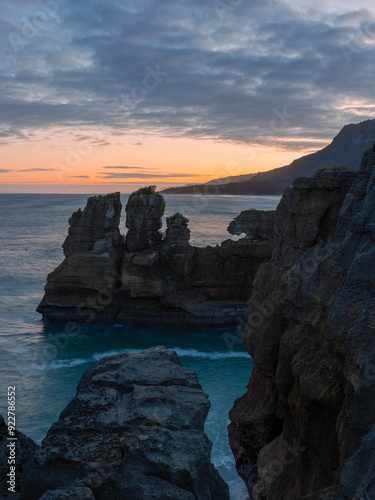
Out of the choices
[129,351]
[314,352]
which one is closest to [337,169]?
[314,352]

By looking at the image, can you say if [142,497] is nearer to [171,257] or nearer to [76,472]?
[76,472]

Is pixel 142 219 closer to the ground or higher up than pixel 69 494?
higher up

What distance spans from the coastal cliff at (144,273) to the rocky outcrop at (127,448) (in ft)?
112

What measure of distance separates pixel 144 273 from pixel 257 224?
46.1 ft

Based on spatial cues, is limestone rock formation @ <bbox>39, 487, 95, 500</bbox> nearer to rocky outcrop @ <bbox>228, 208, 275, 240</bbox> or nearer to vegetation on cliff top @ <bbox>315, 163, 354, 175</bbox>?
vegetation on cliff top @ <bbox>315, 163, 354, 175</bbox>

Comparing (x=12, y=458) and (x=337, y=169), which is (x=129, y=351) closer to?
(x=337, y=169)

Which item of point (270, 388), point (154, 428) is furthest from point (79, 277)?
point (154, 428)

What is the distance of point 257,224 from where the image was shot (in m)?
48.2

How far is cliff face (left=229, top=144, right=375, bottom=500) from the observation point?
9.34 meters

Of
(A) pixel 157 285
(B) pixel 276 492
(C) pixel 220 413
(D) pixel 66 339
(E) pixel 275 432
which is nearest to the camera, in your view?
(B) pixel 276 492

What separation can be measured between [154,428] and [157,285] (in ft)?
117

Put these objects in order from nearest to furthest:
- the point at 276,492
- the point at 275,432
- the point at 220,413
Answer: the point at 276,492
the point at 275,432
the point at 220,413

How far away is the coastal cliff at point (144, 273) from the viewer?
4466 cm

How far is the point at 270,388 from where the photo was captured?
17.5 meters
